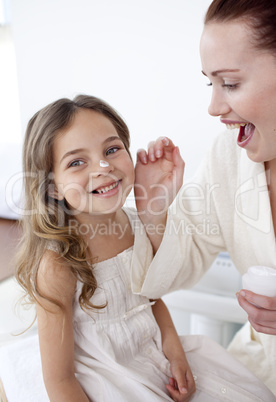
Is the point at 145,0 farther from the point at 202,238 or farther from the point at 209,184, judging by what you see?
the point at 202,238

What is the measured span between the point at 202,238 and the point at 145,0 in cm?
87

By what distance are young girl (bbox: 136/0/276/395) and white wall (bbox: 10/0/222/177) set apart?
1.50ft

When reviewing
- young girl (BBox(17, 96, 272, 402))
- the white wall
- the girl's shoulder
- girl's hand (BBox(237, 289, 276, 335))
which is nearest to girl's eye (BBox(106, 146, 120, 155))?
young girl (BBox(17, 96, 272, 402))

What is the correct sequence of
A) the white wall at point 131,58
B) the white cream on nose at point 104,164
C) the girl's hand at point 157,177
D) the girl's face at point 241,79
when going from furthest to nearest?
the white wall at point 131,58 < the girl's hand at point 157,177 < the white cream on nose at point 104,164 < the girl's face at point 241,79

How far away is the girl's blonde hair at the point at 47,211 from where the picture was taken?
0.87 meters

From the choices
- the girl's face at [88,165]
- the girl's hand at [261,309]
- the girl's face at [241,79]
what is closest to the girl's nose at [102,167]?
the girl's face at [88,165]

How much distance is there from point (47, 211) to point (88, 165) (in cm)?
16

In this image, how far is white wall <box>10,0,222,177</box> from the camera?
1.42 metres

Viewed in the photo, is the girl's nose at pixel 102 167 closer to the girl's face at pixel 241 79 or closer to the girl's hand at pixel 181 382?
the girl's face at pixel 241 79

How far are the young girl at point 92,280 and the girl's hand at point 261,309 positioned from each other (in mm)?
176

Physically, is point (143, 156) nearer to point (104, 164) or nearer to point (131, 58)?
point (104, 164)

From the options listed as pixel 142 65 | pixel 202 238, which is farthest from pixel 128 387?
pixel 142 65

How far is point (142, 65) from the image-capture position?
1.49 metres

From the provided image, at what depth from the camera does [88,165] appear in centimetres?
87
